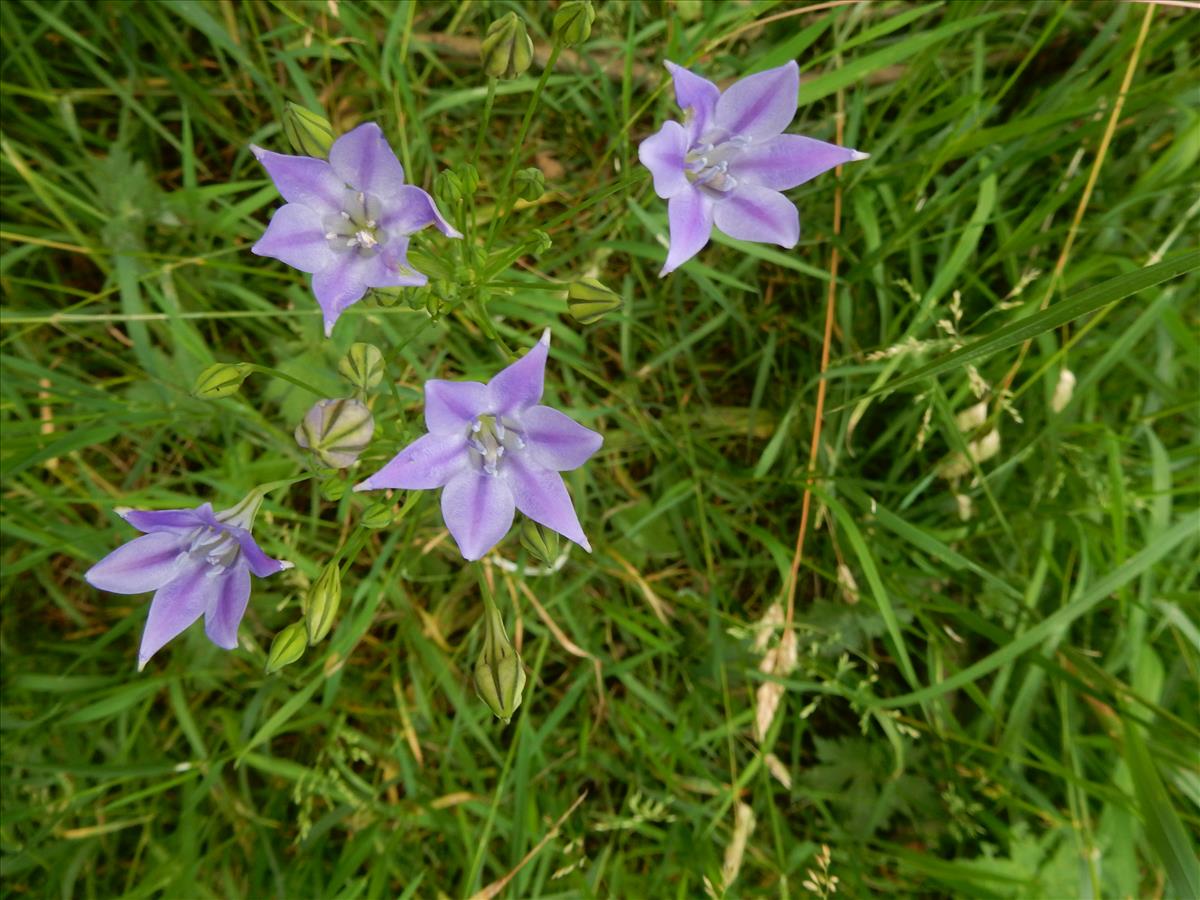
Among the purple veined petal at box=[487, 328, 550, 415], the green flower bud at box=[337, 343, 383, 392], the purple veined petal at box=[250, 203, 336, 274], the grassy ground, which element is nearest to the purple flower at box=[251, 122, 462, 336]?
the purple veined petal at box=[250, 203, 336, 274]

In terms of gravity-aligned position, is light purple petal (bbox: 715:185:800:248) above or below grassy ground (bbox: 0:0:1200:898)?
above

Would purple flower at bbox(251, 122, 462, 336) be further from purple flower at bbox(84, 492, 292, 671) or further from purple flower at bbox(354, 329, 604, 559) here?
purple flower at bbox(84, 492, 292, 671)

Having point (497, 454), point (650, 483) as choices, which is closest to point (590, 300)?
point (497, 454)

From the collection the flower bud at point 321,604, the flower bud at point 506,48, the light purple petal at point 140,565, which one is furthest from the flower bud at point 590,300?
the light purple petal at point 140,565

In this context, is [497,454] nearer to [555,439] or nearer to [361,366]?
[555,439]

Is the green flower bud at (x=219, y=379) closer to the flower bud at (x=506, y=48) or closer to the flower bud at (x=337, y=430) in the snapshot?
the flower bud at (x=337, y=430)

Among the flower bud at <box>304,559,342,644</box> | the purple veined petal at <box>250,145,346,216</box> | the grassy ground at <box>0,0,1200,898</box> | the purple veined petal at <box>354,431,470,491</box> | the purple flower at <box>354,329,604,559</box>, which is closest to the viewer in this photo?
the purple veined petal at <box>354,431,470,491</box>

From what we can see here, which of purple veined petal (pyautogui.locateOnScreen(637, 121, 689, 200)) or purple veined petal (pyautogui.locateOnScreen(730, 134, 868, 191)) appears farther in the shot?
purple veined petal (pyautogui.locateOnScreen(730, 134, 868, 191))

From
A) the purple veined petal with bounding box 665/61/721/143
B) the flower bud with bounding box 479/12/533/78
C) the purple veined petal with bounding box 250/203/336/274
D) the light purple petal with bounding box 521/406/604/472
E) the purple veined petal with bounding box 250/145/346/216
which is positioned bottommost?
the light purple petal with bounding box 521/406/604/472

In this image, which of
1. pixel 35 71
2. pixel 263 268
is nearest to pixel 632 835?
pixel 263 268
